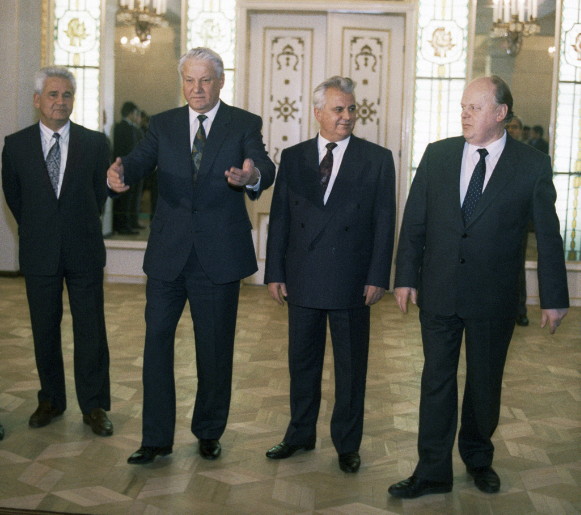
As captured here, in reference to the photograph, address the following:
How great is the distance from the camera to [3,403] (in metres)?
4.30

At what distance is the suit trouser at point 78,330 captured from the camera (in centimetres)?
388

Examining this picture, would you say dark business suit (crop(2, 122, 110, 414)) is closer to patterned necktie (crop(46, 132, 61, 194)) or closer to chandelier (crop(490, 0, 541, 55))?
patterned necktie (crop(46, 132, 61, 194))

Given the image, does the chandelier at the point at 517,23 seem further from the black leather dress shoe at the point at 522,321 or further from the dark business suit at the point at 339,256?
the dark business suit at the point at 339,256

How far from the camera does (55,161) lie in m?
3.88

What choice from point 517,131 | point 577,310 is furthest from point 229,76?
point 577,310

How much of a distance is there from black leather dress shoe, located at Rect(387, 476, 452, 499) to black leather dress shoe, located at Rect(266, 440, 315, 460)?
0.52 m

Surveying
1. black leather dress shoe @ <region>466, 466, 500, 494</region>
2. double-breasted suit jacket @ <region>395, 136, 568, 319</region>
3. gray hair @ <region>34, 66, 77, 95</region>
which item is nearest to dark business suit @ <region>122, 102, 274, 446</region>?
gray hair @ <region>34, 66, 77, 95</region>

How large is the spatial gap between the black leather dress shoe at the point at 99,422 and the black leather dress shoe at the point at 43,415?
0.17m

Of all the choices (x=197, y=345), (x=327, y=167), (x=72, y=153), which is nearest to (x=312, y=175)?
(x=327, y=167)

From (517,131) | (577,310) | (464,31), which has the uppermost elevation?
(464,31)

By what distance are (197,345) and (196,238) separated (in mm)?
478

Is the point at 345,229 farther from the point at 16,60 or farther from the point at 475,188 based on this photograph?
the point at 16,60

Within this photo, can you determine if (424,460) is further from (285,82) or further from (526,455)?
(285,82)

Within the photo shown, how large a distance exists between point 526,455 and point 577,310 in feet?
14.4
